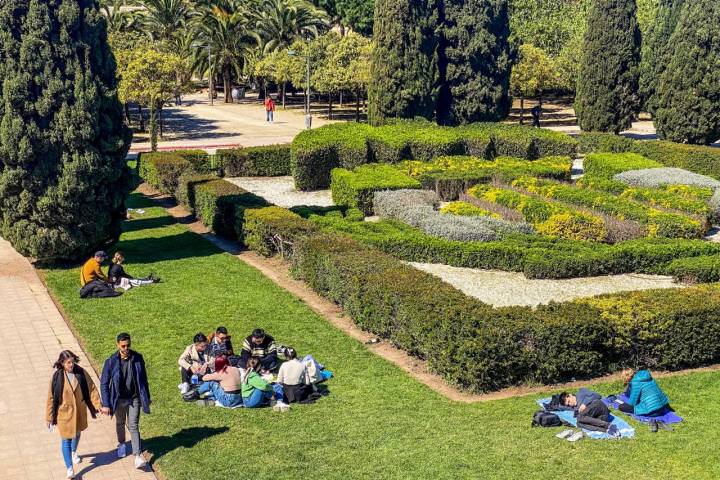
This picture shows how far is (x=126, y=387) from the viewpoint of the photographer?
11.7 metres

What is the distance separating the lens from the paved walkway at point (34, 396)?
11.8 meters

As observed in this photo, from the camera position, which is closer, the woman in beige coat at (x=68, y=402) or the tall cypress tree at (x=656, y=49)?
the woman in beige coat at (x=68, y=402)

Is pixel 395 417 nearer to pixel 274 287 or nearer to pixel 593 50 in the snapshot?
pixel 274 287

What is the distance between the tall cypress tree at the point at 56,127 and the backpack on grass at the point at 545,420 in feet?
38.9

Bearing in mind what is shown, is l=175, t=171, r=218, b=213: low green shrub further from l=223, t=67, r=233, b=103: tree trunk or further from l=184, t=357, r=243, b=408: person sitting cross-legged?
l=223, t=67, r=233, b=103: tree trunk

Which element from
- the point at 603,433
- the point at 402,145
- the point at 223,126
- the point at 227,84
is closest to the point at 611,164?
the point at 402,145

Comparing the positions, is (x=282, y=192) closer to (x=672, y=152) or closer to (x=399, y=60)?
(x=399, y=60)

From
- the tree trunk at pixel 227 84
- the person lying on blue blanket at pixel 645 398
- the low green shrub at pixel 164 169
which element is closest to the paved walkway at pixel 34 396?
the person lying on blue blanket at pixel 645 398

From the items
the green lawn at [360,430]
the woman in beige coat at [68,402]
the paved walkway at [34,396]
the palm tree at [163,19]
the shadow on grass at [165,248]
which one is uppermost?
the palm tree at [163,19]

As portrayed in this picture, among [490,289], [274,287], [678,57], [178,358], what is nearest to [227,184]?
[274,287]

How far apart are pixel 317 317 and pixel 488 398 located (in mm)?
4698

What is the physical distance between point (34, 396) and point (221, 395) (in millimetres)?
2897

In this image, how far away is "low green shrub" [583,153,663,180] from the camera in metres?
31.5

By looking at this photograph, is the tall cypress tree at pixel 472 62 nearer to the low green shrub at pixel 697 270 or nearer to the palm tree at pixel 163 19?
the low green shrub at pixel 697 270
